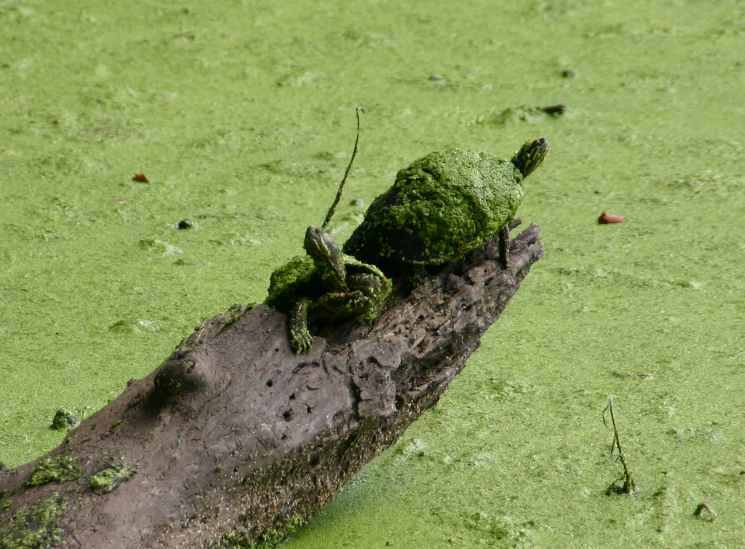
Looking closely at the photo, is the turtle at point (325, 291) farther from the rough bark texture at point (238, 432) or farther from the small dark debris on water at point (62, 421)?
the small dark debris on water at point (62, 421)

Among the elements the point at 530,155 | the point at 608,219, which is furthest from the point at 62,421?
the point at 608,219

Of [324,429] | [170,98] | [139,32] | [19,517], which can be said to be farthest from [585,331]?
[139,32]

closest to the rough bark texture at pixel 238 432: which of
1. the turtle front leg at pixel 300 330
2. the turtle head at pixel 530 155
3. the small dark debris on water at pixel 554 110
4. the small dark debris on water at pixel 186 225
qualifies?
the turtle front leg at pixel 300 330

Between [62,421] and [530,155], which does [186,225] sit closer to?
[62,421]

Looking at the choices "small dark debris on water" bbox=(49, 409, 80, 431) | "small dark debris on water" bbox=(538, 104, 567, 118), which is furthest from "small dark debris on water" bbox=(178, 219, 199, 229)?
"small dark debris on water" bbox=(538, 104, 567, 118)

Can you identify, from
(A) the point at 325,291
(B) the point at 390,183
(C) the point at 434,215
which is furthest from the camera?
(B) the point at 390,183

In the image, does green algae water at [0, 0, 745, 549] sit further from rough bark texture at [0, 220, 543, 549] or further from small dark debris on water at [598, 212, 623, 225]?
rough bark texture at [0, 220, 543, 549]

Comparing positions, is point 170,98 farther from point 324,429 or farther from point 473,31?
point 324,429
